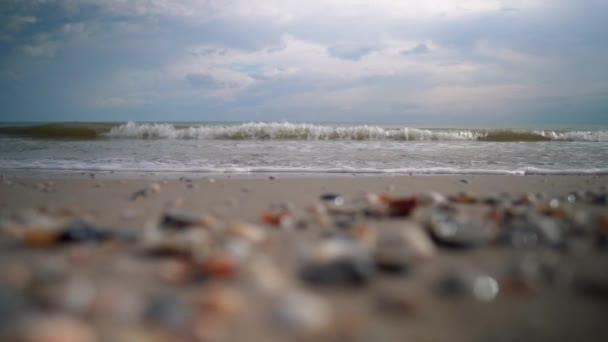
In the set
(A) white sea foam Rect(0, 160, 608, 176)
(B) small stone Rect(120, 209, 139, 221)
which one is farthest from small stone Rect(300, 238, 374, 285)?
(A) white sea foam Rect(0, 160, 608, 176)

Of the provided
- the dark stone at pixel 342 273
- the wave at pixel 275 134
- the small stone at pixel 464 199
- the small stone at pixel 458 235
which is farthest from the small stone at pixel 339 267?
the wave at pixel 275 134

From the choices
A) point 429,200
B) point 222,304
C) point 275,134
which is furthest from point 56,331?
point 275,134

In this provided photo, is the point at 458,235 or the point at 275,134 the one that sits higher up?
the point at 275,134

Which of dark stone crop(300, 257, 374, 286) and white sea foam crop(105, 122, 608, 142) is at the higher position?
white sea foam crop(105, 122, 608, 142)

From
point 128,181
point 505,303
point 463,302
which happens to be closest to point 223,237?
point 463,302

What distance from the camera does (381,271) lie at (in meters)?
1.43

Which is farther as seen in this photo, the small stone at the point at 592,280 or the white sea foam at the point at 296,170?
the white sea foam at the point at 296,170

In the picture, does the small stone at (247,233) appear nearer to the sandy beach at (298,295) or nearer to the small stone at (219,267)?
the sandy beach at (298,295)

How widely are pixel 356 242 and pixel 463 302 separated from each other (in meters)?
0.56

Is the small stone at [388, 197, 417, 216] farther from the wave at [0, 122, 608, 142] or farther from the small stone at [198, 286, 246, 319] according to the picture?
the wave at [0, 122, 608, 142]

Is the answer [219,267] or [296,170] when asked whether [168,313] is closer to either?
[219,267]

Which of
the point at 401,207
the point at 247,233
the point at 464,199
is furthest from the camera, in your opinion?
the point at 464,199

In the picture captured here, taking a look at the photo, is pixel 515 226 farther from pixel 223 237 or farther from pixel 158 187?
pixel 158 187

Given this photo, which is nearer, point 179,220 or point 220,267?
point 220,267
